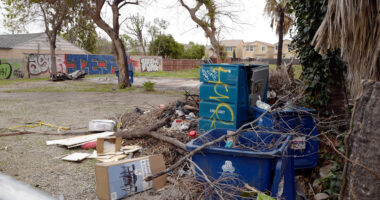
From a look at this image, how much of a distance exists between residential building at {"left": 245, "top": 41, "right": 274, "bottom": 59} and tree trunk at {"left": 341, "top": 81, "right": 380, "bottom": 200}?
75.2 m

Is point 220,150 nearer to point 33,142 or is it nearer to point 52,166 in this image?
point 52,166

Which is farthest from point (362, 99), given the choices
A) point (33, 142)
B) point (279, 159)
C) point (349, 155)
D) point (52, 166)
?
point (33, 142)

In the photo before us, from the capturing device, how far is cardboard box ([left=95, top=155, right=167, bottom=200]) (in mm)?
3129

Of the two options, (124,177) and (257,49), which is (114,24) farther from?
(257,49)

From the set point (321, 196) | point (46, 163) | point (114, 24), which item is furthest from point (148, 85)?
point (321, 196)

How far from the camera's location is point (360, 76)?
3.18 metres

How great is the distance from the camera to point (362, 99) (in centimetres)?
145

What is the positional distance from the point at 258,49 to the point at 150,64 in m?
49.5

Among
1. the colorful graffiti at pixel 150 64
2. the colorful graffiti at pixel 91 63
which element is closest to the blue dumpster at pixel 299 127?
the colorful graffiti at pixel 91 63

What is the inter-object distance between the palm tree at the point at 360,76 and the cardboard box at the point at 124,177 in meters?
2.39

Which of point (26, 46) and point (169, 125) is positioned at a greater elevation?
point (26, 46)

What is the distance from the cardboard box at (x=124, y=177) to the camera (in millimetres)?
3129

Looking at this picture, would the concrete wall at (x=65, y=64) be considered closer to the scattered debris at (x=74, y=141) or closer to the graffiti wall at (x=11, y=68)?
the graffiti wall at (x=11, y=68)

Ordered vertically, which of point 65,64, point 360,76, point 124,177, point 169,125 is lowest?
point 124,177
